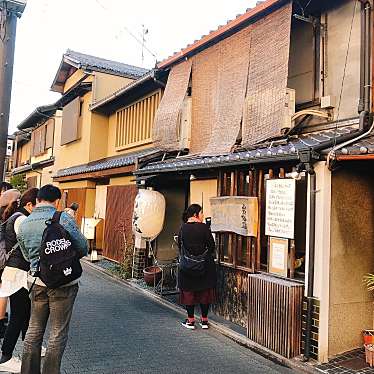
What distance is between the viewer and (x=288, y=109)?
6.68 m

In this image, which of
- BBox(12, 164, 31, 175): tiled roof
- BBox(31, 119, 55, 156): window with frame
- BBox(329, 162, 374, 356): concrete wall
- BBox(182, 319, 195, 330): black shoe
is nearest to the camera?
BBox(329, 162, 374, 356): concrete wall

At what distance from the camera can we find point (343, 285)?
5.54 meters

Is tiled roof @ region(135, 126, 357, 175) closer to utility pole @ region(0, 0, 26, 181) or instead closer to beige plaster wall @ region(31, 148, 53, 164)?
utility pole @ region(0, 0, 26, 181)

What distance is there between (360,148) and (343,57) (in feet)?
7.79

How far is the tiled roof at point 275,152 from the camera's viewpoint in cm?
553

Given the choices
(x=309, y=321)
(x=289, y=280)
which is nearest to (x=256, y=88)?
(x=289, y=280)

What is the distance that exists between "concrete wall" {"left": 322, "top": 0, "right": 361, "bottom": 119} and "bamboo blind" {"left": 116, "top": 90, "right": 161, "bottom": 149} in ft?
21.7

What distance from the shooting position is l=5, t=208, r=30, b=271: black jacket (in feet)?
15.9

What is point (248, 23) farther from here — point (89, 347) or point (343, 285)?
point (89, 347)

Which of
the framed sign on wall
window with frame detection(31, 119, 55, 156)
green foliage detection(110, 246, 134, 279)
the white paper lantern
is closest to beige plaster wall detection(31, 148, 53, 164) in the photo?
window with frame detection(31, 119, 55, 156)

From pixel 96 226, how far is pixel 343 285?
1126 centimetres

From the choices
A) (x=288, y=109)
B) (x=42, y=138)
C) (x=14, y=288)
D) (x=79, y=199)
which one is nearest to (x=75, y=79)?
(x=79, y=199)

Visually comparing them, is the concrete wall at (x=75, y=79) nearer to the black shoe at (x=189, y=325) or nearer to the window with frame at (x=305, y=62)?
the window with frame at (x=305, y=62)

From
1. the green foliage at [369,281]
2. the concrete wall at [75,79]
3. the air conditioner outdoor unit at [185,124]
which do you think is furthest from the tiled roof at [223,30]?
the concrete wall at [75,79]
